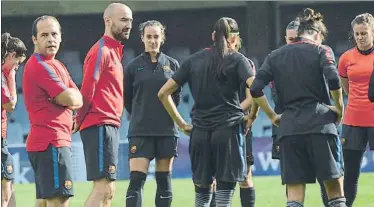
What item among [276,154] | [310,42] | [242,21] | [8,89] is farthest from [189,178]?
[310,42]

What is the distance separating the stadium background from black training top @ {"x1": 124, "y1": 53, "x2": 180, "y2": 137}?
40.9ft

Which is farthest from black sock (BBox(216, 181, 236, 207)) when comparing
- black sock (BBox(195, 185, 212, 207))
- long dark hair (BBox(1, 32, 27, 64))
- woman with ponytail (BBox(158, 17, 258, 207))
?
long dark hair (BBox(1, 32, 27, 64))

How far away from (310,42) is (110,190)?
1848 millimetres

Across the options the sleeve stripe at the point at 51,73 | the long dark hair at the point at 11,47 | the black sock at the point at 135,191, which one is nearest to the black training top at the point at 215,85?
the sleeve stripe at the point at 51,73

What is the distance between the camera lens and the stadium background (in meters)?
21.8

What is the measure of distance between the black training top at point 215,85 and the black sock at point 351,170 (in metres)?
1.81

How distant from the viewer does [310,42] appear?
24.0 ft

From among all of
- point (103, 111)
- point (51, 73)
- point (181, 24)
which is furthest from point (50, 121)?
point (181, 24)

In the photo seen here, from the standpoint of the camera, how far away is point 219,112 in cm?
761

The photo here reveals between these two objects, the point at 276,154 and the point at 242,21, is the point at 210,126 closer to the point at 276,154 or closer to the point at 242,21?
the point at 276,154

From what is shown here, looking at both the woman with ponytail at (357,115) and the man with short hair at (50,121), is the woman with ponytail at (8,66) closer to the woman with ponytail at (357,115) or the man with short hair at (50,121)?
the man with short hair at (50,121)

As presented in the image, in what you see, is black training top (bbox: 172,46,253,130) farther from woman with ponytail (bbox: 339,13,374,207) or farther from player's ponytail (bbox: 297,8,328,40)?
woman with ponytail (bbox: 339,13,374,207)

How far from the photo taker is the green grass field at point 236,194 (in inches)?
464

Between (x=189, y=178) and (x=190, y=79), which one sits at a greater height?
(x=190, y=79)
